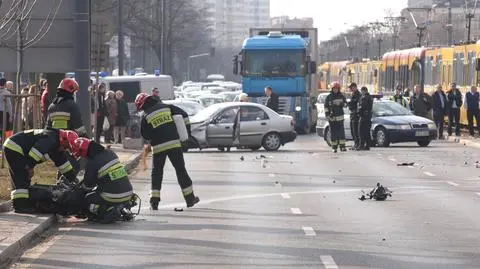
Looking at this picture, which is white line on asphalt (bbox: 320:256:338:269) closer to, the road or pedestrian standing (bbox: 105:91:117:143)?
the road

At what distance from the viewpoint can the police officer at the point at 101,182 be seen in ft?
49.0

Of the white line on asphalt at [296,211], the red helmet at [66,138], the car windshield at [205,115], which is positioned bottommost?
the white line on asphalt at [296,211]

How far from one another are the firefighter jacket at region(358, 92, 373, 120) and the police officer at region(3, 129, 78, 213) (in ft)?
57.4

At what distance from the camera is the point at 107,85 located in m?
40.0

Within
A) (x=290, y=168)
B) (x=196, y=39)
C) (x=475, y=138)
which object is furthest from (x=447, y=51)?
(x=196, y=39)

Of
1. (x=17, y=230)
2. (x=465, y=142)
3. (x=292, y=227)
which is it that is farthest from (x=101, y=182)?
(x=465, y=142)

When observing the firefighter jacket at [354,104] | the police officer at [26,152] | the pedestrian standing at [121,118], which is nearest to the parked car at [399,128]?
the firefighter jacket at [354,104]

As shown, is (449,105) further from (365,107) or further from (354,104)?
(365,107)

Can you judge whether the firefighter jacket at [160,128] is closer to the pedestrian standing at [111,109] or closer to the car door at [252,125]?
the car door at [252,125]

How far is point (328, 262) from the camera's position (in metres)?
11.5

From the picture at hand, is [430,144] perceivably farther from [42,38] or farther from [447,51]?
[42,38]

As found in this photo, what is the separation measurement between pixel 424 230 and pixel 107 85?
88.0ft

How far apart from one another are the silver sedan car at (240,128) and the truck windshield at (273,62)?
8.54 metres

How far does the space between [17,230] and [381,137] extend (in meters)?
22.2
